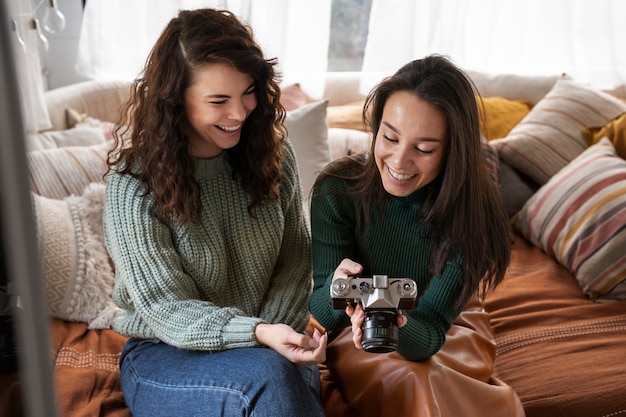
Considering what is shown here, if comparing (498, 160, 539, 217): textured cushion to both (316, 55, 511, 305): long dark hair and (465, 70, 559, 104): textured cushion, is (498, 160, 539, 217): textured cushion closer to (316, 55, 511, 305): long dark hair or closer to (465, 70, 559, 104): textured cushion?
(465, 70, 559, 104): textured cushion

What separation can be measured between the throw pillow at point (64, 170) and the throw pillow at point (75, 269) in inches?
5.6

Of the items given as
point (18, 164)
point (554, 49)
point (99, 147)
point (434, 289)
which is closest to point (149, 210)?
point (434, 289)

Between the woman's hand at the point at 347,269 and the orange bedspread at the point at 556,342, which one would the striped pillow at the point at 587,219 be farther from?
the woman's hand at the point at 347,269

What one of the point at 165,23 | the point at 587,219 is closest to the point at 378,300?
the point at 587,219

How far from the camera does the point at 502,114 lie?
2670 millimetres

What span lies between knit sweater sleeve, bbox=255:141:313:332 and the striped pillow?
33.4 inches

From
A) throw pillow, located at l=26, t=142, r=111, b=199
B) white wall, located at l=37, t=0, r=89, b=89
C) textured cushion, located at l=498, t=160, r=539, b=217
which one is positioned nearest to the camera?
throw pillow, located at l=26, t=142, r=111, b=199

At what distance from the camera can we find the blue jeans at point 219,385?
1.26m

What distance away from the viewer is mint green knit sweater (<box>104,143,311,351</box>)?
135 cm

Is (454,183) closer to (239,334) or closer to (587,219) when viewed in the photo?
(239,334)

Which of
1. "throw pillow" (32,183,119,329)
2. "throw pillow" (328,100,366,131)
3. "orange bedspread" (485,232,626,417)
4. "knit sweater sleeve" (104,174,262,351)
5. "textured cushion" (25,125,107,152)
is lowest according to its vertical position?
"orange bedspread" (485,232,626,417)

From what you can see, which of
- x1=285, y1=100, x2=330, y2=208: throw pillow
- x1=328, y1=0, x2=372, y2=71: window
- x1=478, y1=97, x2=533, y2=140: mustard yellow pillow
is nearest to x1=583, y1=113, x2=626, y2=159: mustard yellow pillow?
x1=478, y1=97, x2=533, y2=140: mustard yellow pillow

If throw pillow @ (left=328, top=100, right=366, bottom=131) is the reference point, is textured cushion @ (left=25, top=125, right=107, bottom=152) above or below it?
below

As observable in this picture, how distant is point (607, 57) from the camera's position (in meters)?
3.06
